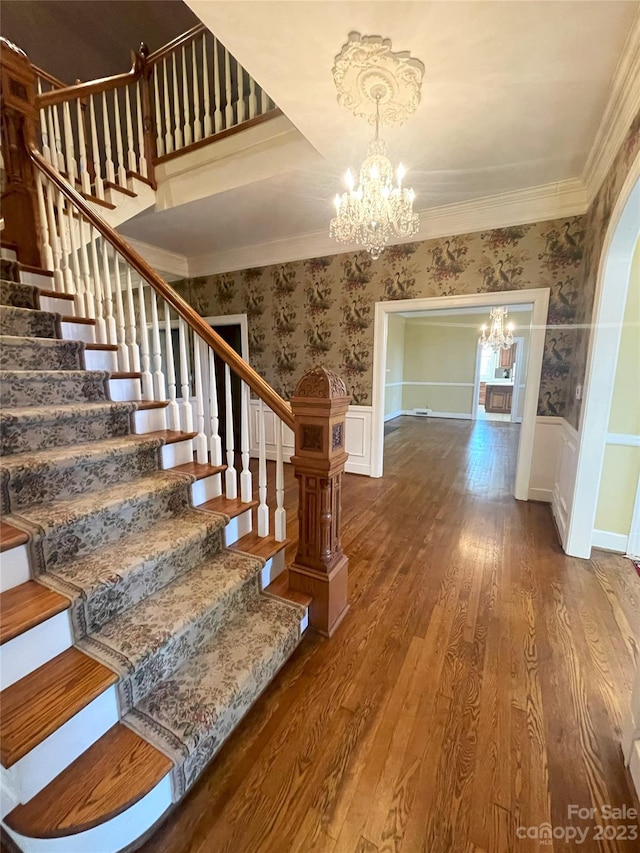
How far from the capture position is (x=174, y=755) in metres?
1.00

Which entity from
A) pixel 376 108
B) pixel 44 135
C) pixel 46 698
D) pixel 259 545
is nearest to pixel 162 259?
pixel 44 135

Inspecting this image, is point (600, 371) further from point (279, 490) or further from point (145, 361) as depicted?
point (145, 361)

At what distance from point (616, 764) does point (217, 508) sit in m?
1.86

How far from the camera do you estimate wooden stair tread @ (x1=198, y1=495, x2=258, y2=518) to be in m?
1.80

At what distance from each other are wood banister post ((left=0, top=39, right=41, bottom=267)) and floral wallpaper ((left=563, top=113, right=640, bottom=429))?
12.0 ft

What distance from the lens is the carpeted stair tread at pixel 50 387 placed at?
1.64 metres

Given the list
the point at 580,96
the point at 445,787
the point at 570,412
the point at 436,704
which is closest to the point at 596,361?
the point at 570,412

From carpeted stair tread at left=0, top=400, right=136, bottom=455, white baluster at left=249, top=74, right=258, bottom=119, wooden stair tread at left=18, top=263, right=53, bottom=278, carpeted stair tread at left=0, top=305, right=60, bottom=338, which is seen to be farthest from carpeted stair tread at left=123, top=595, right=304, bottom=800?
white baluster at left=249, top=74, right=258, bottom=119

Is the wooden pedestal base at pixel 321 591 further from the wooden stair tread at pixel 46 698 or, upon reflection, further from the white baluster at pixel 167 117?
the white baluster at pixel 167 117

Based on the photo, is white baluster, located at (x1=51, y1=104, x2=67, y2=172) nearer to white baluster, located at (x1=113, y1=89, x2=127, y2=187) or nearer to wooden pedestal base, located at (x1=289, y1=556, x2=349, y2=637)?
white baluster, located at (x1=113, y1=89, x2=127, y2=187)

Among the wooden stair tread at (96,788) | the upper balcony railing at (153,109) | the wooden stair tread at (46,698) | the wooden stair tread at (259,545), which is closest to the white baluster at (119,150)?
the upper balcony railing at (153,109)

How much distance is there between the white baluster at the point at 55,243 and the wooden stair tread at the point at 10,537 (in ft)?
6.30

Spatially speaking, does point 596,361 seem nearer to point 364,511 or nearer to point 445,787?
point 364,511

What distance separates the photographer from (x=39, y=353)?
1.91 m
